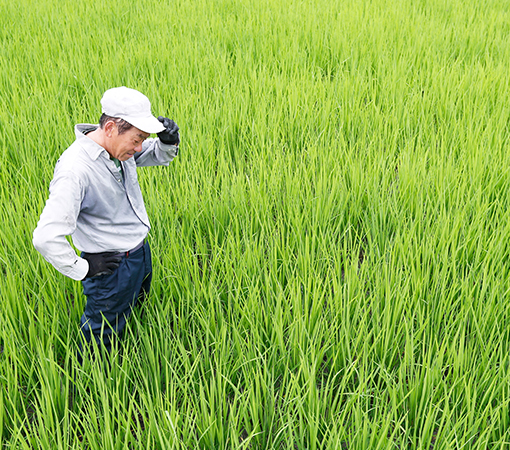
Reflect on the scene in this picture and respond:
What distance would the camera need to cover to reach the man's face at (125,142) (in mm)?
1235

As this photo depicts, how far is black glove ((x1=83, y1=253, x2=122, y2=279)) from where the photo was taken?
4.08ft

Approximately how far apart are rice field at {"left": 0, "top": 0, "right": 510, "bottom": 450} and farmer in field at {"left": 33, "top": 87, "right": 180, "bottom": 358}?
151mm

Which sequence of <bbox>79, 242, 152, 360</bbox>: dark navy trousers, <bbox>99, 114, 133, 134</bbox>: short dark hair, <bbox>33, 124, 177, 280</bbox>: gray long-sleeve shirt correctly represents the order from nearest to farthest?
<bbox>33, 124, 177, 280</bbox>: gray long-sleeve shirt, <bbox>99, 114, 133, 134</bbox>: short dark hair, <bbox>79, 242, 152, 360</bbox>: dark navy trousers

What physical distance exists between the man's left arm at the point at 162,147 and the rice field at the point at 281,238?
396 mm

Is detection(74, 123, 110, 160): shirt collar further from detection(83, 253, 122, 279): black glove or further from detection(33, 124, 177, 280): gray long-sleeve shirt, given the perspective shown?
detection(83, 253, 122, 279): black glove

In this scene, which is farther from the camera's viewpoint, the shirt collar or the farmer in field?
the shirt collar

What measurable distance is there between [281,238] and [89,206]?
2.96 feet

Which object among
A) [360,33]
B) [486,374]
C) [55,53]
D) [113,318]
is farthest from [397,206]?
[55,53]

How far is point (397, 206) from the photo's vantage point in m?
2.00

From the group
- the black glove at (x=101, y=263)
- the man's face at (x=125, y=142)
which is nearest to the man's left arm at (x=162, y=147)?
the man's face at (x=125, y=142)

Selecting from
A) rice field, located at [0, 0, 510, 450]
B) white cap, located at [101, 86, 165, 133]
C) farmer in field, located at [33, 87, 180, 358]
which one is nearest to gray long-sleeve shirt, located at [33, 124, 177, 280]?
farmer in field, located at [33, 87, 180, 358]

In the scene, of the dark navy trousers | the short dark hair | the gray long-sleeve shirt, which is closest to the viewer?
the gray long-sleeve shirt

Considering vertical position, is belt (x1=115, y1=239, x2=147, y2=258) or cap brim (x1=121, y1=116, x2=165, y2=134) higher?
cap brim (x1=121, y1=116, x2=165, y2=134)

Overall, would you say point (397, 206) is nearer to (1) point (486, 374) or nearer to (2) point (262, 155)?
(2) point (262, 155)
